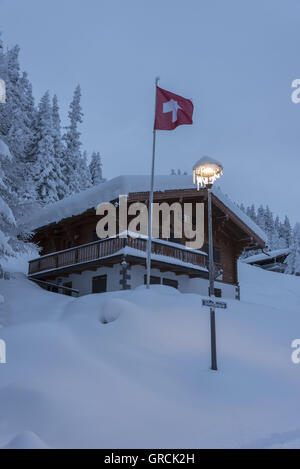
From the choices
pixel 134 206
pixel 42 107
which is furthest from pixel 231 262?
pixel 42 107

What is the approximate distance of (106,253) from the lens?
1881 centimetres

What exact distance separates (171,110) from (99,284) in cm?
1018

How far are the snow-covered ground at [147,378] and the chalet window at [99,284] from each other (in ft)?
18.8

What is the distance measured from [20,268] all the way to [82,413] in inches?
1005

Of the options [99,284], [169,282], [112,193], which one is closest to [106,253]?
[99,284]

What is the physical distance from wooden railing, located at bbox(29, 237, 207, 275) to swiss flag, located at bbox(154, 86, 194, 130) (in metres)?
6.16

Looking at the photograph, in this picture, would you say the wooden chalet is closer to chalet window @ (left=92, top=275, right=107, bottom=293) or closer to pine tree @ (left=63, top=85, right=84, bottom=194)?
chalet window @ (left=92, top=275, right=107, bottom=293)

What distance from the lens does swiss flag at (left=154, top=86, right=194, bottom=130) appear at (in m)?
14.2

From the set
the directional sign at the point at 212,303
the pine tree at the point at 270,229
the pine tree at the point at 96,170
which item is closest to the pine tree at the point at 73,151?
the pine tree at the point at 96,170

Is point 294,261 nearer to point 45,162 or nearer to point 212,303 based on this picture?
point 45,162

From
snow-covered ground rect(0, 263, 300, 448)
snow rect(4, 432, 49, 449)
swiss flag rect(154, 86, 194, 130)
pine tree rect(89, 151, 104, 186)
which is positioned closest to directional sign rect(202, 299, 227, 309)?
snow-covered ground rect(0, 263, 300, 448)

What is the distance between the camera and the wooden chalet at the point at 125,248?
742 inches
